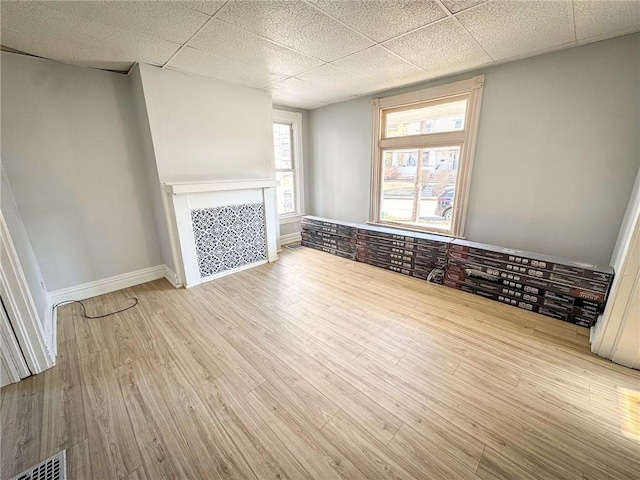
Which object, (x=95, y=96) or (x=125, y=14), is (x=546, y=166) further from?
(x=95, y=96)

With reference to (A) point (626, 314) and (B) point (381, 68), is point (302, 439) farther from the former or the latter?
(B) point (381, 68)

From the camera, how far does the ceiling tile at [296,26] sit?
1.59 meters

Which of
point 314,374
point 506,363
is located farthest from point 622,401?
point 314,374

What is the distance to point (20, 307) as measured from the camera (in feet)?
5.38

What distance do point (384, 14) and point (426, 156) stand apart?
191 cm

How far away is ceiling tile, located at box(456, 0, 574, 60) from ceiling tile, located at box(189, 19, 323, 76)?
1310 millimetres

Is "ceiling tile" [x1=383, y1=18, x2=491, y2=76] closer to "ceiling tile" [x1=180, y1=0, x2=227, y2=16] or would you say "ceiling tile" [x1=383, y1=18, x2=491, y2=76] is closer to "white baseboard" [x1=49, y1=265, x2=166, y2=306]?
"ceiling tile" [x1=180, y1=0, x2=227, y2=16]

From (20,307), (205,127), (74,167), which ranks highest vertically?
(205,127)

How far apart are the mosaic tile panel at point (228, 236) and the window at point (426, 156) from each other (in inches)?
69.7

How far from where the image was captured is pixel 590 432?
51.8 inches

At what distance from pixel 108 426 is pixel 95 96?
293cm

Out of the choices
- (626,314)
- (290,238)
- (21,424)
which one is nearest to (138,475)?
(21,424)

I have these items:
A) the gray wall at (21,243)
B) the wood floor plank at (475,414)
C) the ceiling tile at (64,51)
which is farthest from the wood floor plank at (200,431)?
the ceiling tile at (64,51)

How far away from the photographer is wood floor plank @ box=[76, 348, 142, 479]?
120 centimetres
